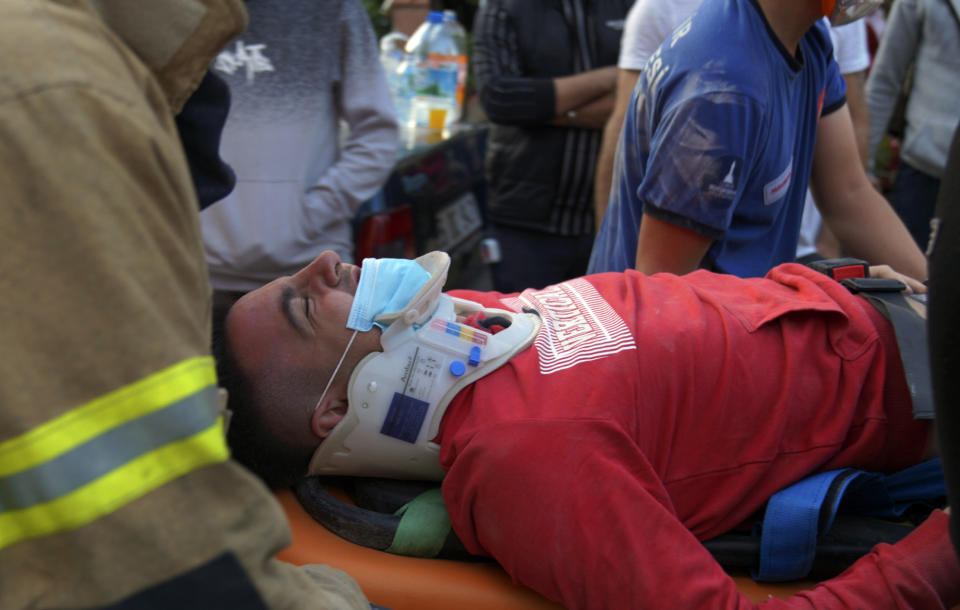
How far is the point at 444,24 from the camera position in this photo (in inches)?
187

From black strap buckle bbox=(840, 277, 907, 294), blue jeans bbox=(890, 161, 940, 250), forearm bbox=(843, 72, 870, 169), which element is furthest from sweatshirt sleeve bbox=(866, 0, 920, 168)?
black strap buckle bbox=(840, 277, 907, 294)

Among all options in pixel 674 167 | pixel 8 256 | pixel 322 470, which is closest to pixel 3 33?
pixel 8 256

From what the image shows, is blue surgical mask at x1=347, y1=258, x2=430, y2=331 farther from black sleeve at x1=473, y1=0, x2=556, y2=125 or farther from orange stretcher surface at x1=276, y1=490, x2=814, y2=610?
black sleeve at x1=473, y1=0, x2=556, y2=125

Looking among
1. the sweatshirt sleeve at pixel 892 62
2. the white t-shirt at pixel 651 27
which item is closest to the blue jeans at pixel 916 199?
the sweatshirt sleeve at pixel 892 62

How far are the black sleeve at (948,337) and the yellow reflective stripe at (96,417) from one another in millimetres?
838

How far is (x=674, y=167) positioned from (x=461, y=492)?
936 mm

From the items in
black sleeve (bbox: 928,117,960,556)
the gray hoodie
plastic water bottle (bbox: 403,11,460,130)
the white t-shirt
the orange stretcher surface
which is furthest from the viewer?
plastic water bottle (bbox: 403,11,460,130)

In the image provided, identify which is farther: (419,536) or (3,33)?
(419,536)

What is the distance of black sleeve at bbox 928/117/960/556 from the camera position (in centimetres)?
91

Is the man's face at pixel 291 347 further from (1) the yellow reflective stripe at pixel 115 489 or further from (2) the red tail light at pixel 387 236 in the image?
(2) the red tail light at pixel 387 236

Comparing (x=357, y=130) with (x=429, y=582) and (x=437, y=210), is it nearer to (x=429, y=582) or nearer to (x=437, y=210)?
(x=437, y=210)

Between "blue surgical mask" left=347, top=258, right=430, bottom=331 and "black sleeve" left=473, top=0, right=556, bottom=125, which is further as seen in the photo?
"black sleeve" left=473, top=0, right=556, bottom=125

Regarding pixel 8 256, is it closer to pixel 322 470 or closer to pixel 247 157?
pixel 322 470

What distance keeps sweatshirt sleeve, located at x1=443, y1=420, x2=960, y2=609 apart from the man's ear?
0.36 meters
